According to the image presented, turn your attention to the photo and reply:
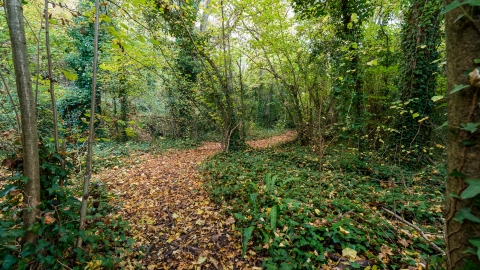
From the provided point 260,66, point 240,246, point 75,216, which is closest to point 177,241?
point 240,246

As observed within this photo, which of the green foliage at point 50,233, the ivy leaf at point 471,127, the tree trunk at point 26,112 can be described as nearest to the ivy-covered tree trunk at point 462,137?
the ivy leaf at point 471,127

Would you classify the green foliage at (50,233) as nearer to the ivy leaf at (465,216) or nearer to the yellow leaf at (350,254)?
the yellow leaf at (350,254)

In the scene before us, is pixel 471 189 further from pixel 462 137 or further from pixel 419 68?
pixel 419 68

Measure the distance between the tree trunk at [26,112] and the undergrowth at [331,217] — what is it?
7.26 ft

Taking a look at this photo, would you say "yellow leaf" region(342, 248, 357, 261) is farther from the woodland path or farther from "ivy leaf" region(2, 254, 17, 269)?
"ivy leaf" region(2, 254, 17, 269)

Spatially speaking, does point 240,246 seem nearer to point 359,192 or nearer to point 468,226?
point 468,226

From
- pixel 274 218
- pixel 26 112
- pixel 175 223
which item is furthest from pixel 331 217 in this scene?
pixel 26 112

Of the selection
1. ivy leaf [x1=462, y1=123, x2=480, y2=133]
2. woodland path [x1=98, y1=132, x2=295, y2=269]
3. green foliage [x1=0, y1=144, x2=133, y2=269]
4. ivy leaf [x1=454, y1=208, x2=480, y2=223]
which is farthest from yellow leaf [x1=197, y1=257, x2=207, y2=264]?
ivy leaf [x1=462, y1=123, x2=480, y2=133]

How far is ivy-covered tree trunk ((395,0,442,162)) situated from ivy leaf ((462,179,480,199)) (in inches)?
193

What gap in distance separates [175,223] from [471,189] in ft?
11.5

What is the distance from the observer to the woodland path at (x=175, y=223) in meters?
2.57

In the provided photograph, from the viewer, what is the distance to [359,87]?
6.48m

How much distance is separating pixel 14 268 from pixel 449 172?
3.41 m

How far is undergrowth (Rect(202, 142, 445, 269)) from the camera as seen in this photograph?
7.47 feet
